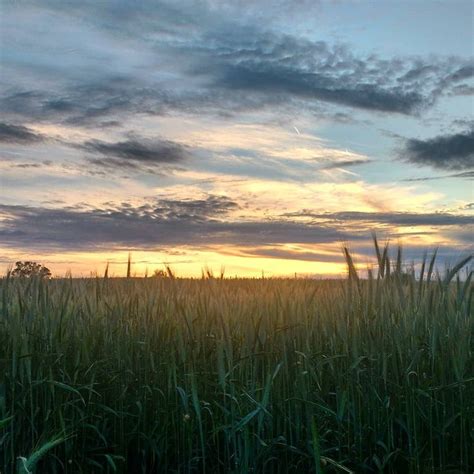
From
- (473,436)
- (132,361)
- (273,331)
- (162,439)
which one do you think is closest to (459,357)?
(473,436)

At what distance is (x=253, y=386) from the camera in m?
3.30

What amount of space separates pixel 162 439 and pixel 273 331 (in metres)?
0.91

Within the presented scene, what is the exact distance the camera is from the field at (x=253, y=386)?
3.30 m

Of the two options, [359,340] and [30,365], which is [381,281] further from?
[30,365]

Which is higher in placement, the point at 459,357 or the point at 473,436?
the point at 459,357

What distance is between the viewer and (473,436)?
3.39m

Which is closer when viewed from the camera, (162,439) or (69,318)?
(162,439)

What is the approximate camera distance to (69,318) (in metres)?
4.15

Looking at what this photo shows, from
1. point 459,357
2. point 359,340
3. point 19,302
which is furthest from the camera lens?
point 19,302

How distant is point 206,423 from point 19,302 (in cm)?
147

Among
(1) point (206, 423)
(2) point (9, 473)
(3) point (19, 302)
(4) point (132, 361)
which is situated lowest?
(2) point (9, 473)

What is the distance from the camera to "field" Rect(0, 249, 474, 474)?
330cm

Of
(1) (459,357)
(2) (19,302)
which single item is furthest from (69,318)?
(1) (459,357)

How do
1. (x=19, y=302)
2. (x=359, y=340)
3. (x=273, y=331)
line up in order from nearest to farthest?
(x=359, y=340) → (x=273, y=331) → (x=19, y=302)
